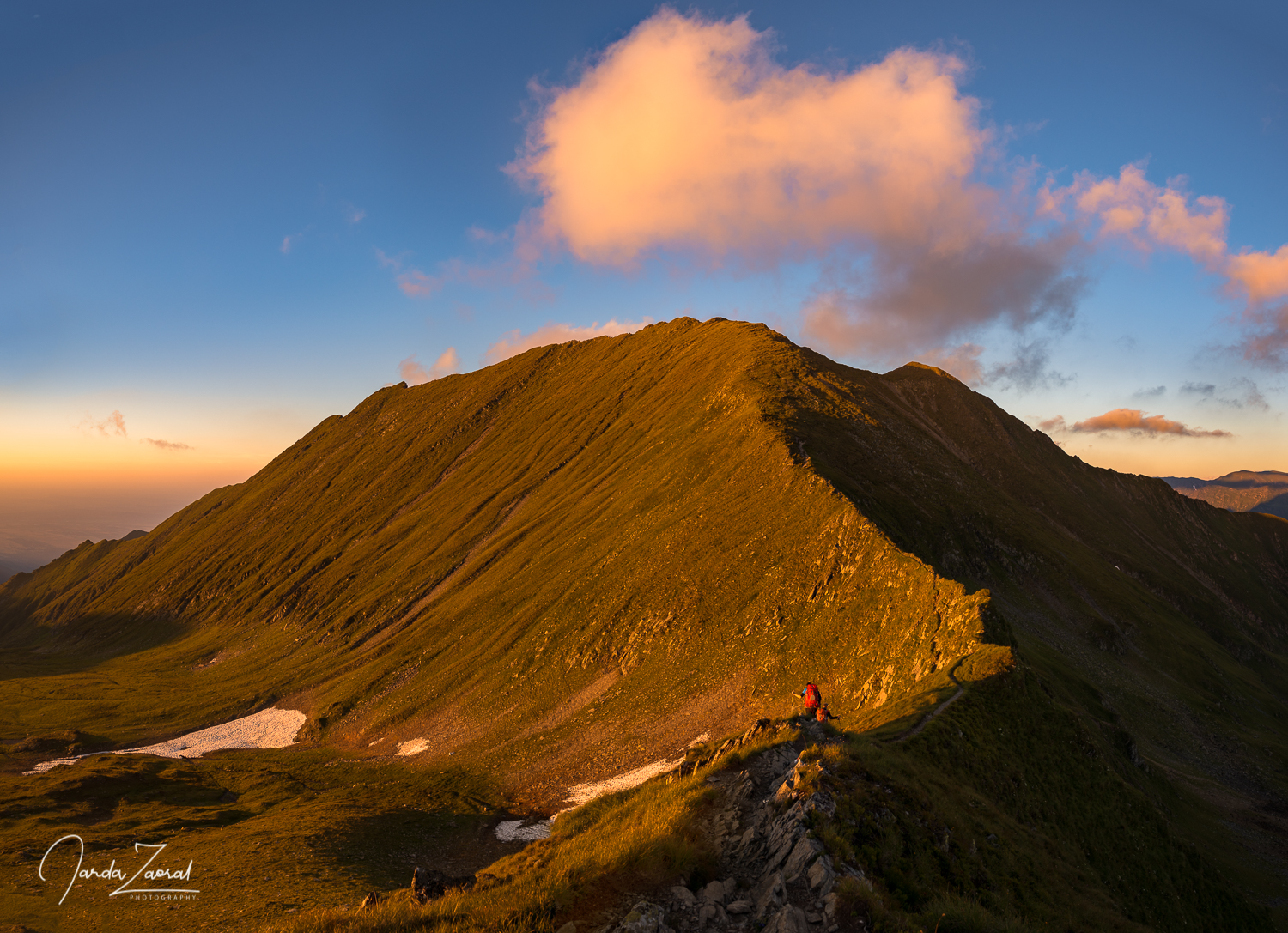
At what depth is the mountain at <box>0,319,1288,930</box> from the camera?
1433 inches

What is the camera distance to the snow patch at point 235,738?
3403 inches

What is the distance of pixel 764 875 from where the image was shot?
1686 centimetres

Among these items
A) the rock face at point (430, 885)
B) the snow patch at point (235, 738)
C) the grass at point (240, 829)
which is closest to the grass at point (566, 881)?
the rock face at point (430, 885)

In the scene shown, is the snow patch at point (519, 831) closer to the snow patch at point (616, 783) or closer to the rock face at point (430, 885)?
the snow patch at point (616, 783)

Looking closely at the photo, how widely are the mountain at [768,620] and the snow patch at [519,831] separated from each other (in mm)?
3581

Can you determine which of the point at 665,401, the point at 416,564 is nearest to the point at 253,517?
the point at 416,564

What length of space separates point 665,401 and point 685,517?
168 feet

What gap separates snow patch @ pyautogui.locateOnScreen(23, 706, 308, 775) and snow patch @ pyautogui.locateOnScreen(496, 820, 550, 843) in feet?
160

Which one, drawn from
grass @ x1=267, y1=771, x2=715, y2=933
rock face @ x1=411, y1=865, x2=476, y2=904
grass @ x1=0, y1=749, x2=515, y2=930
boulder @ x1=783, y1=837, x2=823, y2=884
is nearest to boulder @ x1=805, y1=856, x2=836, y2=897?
boulder @ x1=783, y1=837, x2=823, y2=884

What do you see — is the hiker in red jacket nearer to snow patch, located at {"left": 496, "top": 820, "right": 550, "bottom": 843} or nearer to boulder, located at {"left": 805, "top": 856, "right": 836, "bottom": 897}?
boulder, located at {"left": 805, "top": 856, "right": 836, "bottom": 897}

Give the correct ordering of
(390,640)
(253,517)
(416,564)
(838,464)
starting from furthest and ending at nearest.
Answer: (253,517) < (416,564) < (390,640) < (838,464)

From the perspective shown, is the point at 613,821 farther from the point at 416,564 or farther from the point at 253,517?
the point at 253,517

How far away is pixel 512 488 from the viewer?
137 m


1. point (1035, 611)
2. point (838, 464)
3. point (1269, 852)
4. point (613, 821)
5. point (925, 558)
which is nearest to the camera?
point (613, 821)
